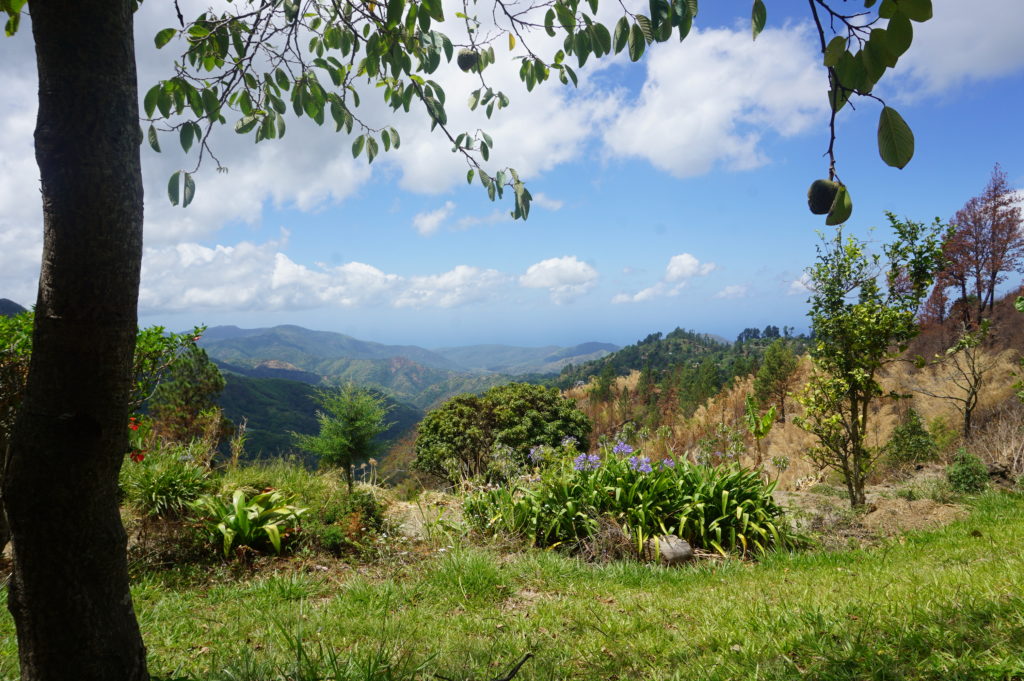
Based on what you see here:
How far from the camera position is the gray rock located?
4.85m

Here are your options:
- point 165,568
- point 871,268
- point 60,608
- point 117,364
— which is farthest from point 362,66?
point 871,268

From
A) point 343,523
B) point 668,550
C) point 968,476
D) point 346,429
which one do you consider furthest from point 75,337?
point 968,476

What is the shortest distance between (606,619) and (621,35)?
2.85 m

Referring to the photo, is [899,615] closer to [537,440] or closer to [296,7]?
[296,7]

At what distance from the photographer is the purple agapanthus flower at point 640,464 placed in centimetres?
585

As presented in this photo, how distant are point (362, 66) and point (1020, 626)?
12.5ft

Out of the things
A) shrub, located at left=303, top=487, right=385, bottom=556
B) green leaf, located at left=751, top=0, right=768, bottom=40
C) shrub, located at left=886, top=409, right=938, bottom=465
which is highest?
green leaf, located at left=751, top=0, right=768, bottom=40

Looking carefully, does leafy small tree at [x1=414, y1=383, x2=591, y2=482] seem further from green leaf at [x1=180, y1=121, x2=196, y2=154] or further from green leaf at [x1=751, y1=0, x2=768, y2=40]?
green leaf at [x1=751, y1=0, x2=768, y2=40]

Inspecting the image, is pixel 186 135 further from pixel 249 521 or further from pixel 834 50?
pixel 249 521

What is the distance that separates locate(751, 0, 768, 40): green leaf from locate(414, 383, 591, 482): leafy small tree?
13483 mm

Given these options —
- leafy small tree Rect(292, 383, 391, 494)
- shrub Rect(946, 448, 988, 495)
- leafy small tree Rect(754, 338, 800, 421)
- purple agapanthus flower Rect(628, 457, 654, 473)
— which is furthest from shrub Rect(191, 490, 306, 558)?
leafy small tree Rect(754, 338, 800, 421)

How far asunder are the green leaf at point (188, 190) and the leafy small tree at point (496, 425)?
1290 centimetres

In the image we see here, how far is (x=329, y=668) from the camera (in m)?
1.94

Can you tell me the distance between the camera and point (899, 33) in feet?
2.95
